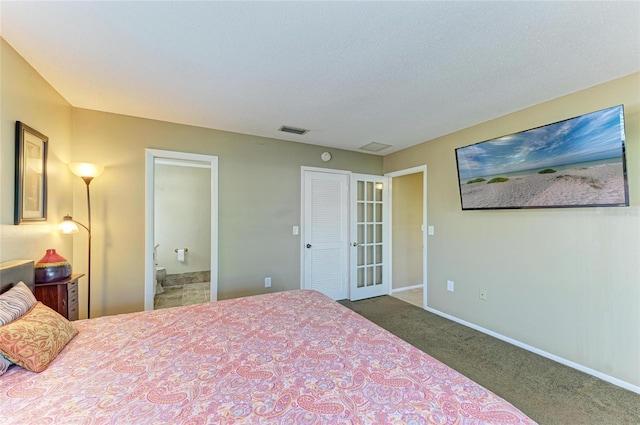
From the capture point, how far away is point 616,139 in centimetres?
190

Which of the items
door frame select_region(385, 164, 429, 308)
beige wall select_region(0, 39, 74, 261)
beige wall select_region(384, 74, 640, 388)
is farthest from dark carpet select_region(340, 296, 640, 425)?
beige wall select_region(0, 39, 74, 261)

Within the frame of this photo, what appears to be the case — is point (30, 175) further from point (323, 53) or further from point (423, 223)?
point (423, 223)

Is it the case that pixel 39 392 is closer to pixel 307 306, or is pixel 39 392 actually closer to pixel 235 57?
pixel 307 306

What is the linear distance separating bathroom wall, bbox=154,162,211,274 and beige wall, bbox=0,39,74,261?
2455 mm

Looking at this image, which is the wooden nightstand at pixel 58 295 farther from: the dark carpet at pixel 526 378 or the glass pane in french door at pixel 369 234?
the glass pane in french door at pixel 369 234

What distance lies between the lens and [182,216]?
5.11 m

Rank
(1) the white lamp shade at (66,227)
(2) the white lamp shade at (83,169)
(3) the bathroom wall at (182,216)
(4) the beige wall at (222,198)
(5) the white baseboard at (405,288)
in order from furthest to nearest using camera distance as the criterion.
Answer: (3) the bathroom wall at (182,216), (5) the white baseboard at (405,288), (4) the beige wall at (222,198), (2) the white lamp shade at (83,169), (1) the white lamp shade at (66,227)

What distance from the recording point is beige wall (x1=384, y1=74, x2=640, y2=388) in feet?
6.62

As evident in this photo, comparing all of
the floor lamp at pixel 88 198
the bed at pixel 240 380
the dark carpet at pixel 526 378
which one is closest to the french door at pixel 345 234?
the dark carpet at pixel 526 378

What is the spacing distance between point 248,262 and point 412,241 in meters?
3.01

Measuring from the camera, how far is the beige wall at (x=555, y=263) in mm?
2018

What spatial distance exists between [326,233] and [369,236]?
0.84m

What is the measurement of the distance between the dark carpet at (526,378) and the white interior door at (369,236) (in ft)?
3.44

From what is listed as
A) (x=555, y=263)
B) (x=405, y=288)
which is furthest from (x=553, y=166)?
(x=405, y=288)
